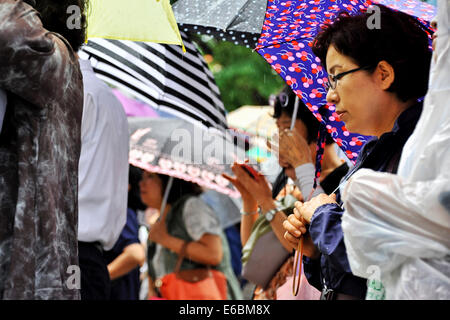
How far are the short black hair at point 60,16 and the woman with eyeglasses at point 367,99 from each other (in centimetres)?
101

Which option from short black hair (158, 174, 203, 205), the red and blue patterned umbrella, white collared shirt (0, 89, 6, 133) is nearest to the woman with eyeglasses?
the red and blue patterned umbrella

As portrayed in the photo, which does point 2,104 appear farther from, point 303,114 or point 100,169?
point 303,114

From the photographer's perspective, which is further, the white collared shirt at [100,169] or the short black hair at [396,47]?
the white collared shirt at [100,169]

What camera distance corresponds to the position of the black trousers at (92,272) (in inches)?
151

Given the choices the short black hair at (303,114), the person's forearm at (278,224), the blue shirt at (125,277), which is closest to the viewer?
the person's forearm at (278,224)

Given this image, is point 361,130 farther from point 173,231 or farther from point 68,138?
point 173,231

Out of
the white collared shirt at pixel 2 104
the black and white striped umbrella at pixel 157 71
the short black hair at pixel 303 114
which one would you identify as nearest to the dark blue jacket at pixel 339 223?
the white collared shirt at pixel 2 104

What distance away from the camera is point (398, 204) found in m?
2.12

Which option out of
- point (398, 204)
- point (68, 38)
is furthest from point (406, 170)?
point (68, 38)

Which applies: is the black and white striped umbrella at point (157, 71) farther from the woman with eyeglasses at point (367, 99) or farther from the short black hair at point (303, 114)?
the woman with eyeglasses at point (367, 99)

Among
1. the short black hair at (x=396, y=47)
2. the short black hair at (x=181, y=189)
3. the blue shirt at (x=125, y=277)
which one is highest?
the short black hair at (x=396, y=47)

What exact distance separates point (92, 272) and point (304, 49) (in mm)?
1604

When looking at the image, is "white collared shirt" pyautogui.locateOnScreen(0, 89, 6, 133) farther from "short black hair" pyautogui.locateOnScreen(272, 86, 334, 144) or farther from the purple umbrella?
the purple umbrella

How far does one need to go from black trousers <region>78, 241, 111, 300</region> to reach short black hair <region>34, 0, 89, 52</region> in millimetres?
1210
